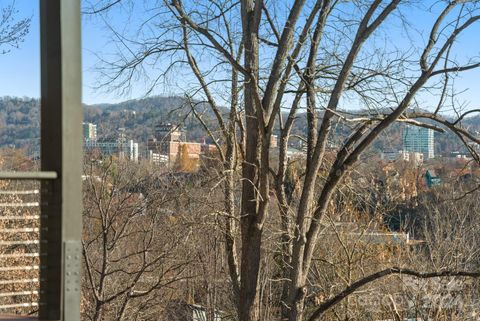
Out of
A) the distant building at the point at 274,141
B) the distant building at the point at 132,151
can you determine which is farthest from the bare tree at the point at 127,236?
the distant building at the point at 274,141

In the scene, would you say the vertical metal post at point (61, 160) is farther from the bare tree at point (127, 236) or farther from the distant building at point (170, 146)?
the bare tree at point (127, 236)

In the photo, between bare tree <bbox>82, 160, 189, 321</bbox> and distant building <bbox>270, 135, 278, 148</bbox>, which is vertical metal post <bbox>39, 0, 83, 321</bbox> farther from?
bare tree <bbox>82, 160, 189, 321</bbox>

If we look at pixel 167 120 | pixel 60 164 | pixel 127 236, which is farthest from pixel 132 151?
pixel 60 164

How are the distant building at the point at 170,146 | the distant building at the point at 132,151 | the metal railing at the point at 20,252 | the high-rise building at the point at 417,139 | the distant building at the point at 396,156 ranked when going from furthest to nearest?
the distant building at the point at 132,151 < the distant building at the point at 170,146 < the distant building at the point at 396,156 < the high-rise building at the point at 417,139 < the metal railing at the point at 20,252

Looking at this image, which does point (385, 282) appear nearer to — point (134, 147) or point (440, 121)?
point (440, 121)

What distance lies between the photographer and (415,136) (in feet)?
35.0

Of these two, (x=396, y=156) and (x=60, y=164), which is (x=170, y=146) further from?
(x=60, y=164)

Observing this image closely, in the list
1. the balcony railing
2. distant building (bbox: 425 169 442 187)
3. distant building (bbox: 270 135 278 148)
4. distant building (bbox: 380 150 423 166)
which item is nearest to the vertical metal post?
Result: the balcony railing

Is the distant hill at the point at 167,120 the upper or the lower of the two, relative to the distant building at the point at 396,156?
upper

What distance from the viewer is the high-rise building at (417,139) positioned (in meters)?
10.3

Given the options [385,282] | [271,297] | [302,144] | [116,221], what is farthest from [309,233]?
[116,221]

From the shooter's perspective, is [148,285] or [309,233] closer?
[309,233]

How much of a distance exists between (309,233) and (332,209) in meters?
5.46

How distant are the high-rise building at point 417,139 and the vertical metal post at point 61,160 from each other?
733 centimetres
